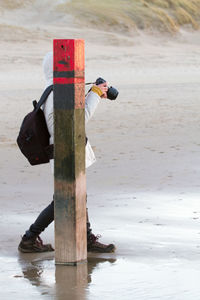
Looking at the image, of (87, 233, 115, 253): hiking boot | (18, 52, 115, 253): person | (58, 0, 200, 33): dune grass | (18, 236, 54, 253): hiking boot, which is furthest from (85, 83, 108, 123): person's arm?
(58, 0, 200, 33): dune grass

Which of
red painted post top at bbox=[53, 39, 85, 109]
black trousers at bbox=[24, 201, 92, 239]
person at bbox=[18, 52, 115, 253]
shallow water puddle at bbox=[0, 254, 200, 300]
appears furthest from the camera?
black trousers at bbox=[24, 201, 92, 239]

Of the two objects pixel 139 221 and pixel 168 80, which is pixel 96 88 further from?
pixel 168 80

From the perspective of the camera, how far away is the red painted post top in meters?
5.38

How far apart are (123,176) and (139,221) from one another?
267cm

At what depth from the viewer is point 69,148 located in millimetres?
5488

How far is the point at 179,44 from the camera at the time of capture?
142ft

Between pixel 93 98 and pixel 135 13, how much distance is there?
4209 cm

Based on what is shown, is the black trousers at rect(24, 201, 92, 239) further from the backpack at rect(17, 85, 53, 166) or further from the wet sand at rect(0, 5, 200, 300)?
the backpack at rect(17, 85, 53, 166)

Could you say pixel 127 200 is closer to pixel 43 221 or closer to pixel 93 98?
pixel 43 221

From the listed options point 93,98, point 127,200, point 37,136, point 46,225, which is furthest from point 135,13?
point 37,136

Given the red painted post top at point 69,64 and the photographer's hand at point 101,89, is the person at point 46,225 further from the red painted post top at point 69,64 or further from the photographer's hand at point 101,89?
the red painted post top at point 69,64

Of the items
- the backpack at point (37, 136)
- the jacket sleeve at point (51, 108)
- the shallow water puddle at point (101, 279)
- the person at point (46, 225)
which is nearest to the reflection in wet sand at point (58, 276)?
the shallow water puddle at point (101, 279)

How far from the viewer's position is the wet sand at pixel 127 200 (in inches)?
214

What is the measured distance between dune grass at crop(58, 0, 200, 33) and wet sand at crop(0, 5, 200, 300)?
2215 cm
